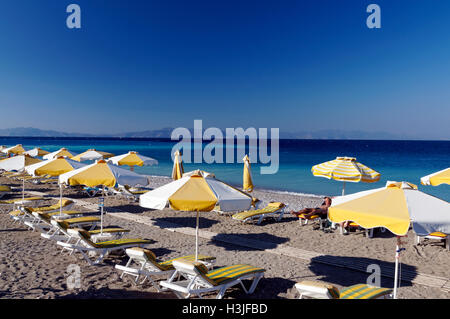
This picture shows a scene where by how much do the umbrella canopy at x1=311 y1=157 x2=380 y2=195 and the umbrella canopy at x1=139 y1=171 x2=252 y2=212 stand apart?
14.7ft

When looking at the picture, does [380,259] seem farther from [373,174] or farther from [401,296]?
[373,174]

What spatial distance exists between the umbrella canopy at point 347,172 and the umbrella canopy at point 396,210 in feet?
14.9

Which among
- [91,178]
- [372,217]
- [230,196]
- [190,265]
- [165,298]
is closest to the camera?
→ [372,217]

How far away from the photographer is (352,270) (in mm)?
6457

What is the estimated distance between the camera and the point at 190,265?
181 inches

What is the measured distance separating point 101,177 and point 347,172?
6.46m

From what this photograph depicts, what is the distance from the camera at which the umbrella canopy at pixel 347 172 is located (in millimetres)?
9000

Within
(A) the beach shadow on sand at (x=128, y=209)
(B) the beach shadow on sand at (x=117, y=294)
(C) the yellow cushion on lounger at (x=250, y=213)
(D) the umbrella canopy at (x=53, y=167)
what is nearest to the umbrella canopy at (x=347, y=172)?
(C) the yellow cushion on lounger at (x=250, y=213)

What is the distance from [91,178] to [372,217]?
238 inches

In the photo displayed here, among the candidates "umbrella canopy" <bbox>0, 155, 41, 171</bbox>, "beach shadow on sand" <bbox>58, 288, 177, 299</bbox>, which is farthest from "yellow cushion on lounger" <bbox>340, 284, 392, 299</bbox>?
"umbrella canopy" <bbox>0, 155, 41, 171</bbox>

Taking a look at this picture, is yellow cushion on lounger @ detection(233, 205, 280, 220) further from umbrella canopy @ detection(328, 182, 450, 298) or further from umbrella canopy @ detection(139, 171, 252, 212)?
umbrella canopy @ detection(328, 182, 450, 298)

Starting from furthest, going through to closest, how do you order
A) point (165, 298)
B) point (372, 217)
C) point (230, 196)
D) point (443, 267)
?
point (443, 267)
point (230, 196)
point (165, 298)
point (372, 217)

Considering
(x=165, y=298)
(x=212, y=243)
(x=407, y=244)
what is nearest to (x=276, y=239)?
(x=212, y=243)

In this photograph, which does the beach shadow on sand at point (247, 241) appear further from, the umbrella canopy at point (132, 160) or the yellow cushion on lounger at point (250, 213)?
the umbrella canopy at point (132, 160)
